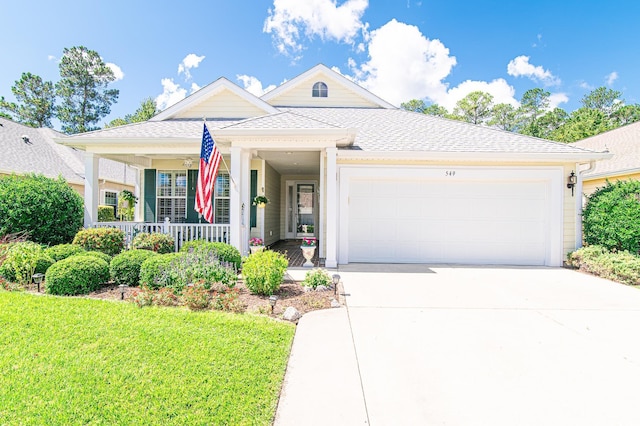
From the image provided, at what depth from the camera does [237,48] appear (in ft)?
46.1

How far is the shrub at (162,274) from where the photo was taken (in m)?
5.04

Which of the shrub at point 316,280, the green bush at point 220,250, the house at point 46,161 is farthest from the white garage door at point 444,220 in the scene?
the house at point 46,161

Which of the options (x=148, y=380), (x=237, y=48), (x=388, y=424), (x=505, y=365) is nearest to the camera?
(x=388, y=424)

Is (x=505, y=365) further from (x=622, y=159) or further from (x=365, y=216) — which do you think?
(x=622, y=159)

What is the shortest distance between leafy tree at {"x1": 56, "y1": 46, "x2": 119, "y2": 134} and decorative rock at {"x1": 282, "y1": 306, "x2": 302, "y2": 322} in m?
39.4

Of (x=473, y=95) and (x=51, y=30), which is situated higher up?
(x=473, y=95)

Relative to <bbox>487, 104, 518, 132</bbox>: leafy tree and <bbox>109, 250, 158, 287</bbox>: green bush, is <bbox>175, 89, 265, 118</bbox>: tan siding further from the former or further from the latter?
<bbox>487, 104, 518, 132</bbox>: leafy tree

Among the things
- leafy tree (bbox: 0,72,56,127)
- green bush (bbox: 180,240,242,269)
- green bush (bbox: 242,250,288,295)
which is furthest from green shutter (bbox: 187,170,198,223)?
leafy tree (bbox: 0,72,56,127)

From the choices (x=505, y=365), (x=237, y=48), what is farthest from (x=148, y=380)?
(x=237, y=48)

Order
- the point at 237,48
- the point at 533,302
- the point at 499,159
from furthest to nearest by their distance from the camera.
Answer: the point at 237,48 → the point at 499,159 → the point at 533,302

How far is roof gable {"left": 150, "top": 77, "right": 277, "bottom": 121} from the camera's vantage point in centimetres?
1031

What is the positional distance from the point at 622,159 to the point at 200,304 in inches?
599

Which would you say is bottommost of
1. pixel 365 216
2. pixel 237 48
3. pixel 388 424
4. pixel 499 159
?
pixel 388 424

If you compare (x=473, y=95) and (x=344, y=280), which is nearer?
(x=344, y=280)
